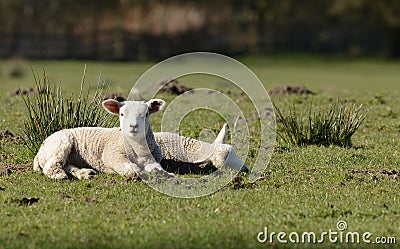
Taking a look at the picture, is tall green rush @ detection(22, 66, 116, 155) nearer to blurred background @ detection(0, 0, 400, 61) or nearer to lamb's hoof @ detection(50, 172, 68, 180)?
lamb's hoof @ detection(50, 172, 68, 180)

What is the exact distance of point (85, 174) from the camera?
991 cm

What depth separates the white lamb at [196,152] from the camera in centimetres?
1042

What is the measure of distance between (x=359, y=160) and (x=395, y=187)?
172cm

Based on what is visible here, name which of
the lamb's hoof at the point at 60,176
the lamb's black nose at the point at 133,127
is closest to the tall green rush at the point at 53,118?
the lamb's hoof at the point at 60,176

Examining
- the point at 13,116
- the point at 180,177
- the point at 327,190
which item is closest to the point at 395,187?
the point at 327,190

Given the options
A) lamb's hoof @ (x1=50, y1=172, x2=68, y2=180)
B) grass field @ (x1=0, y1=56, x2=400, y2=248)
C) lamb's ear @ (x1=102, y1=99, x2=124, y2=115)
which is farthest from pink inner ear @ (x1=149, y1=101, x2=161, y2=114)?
lamb's hoof @ (x1=50, y1=172, x2=68, y2=180)

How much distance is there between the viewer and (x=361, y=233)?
790 centimetres

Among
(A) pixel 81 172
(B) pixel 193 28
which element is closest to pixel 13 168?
(A) pixel 81 172

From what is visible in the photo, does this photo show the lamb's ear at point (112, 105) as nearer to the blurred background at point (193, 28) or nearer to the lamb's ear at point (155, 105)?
the lamb's ear at point (155, 105)

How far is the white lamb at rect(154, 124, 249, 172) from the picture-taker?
34.2ft

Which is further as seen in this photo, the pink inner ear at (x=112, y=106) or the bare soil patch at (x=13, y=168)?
the bare soil patch at (x=13, y=168)

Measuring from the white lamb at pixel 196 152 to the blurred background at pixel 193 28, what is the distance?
141ft

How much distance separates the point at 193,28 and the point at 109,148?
49.4 meters

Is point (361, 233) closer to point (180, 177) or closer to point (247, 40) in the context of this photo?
point (180, 177)
